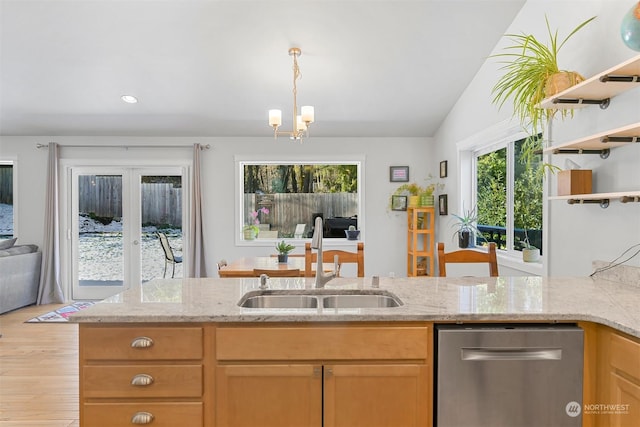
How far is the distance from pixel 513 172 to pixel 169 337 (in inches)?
125

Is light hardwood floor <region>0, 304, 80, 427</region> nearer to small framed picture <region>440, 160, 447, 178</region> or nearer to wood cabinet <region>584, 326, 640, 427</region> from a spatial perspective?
wood cabinet <region>584, 326, 640, 427</region>

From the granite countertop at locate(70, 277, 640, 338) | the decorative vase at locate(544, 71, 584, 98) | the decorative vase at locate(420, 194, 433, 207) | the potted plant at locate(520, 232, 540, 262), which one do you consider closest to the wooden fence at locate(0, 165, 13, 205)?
the granite countertop at locate(70, 277, 640, 338)

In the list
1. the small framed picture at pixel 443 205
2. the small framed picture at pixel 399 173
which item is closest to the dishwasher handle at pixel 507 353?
the small framed picture at pixel 443 205

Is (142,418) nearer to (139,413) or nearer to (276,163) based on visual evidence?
(139,413)

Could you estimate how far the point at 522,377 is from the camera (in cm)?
146

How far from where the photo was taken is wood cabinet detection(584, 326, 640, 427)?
4.26 ft

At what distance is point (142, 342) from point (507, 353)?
135 cm

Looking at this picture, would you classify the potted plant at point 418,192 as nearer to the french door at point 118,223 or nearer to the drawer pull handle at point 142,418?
the french door at point 118,223

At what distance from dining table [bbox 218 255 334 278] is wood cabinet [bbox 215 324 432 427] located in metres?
1.73

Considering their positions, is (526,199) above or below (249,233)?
above

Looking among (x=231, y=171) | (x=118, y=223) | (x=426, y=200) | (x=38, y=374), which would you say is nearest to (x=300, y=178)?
(x=231, y=171)

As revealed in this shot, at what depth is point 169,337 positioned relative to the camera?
149 cm

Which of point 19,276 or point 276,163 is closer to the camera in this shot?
point 19,276

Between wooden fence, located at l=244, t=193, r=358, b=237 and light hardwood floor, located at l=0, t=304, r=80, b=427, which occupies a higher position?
wooden fence, located at l=244, t=193, r=358, b=237
